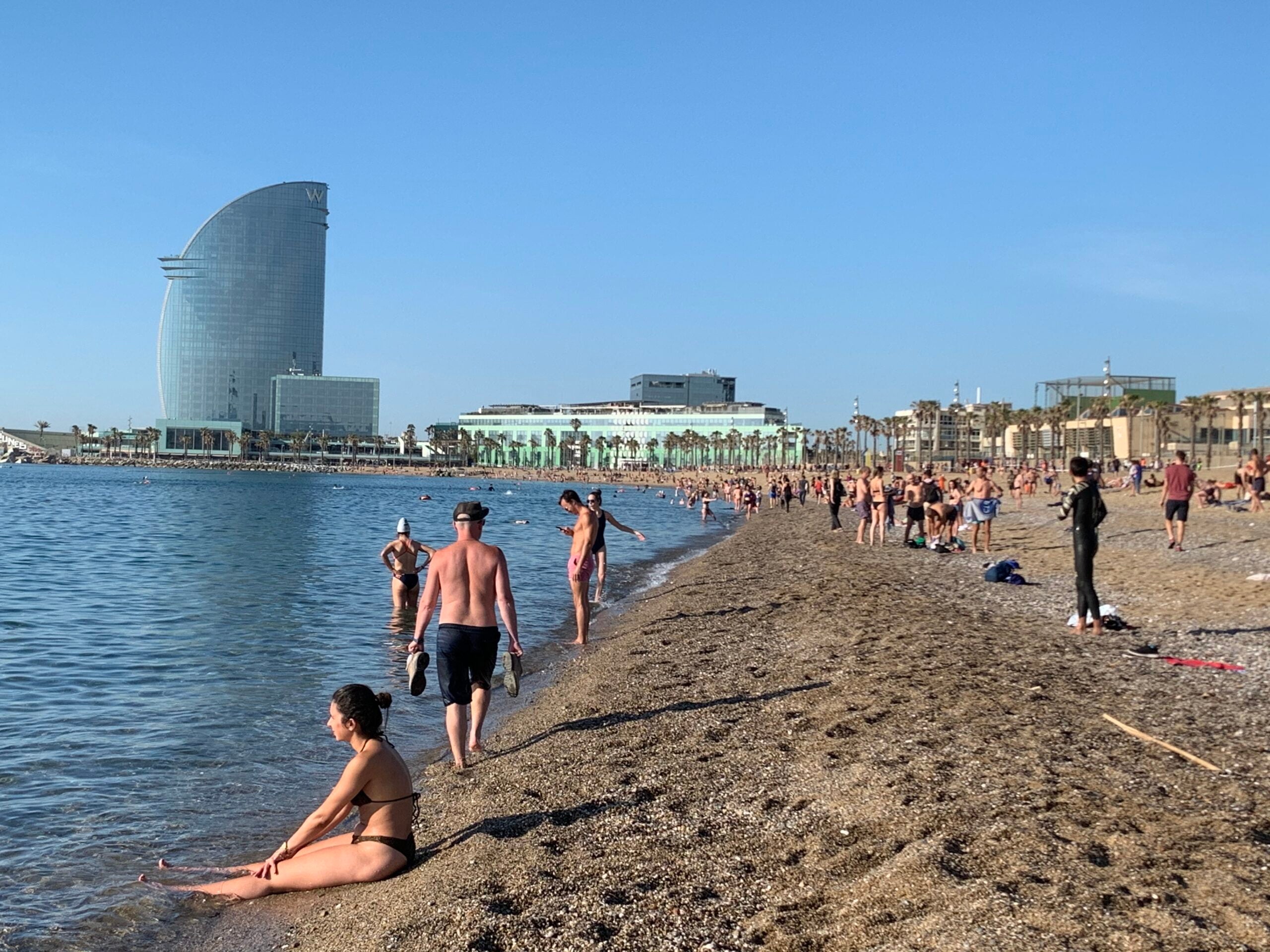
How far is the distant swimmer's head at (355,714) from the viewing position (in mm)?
4953

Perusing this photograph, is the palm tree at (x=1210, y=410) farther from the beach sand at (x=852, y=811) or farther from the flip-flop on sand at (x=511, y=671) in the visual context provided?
the flip-flop on sand at (x=511, y=671)

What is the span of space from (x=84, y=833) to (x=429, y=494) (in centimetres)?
9123

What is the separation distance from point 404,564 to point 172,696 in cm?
475

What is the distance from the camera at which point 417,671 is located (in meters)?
6.21

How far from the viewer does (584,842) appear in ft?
16.5

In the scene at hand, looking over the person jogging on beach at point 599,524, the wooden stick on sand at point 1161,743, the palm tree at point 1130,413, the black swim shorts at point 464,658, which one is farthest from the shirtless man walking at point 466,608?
the palm tree at point 1130,413

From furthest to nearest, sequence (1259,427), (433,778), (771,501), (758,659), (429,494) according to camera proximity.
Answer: (429,494)
(771,501)
(1259,427)
(758,659)
(433,778)

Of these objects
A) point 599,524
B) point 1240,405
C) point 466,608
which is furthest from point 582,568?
point 1240,405

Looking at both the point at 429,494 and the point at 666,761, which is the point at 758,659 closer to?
the point at 666,761

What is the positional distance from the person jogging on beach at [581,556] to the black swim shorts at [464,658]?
16.6ft

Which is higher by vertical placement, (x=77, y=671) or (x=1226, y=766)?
(x=1226, y=766)

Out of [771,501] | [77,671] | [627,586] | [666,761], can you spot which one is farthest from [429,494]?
[666,761]

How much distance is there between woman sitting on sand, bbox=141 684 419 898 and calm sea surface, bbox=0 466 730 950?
0.61m

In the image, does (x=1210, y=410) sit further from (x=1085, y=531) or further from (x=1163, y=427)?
(x=1085, y=531)
